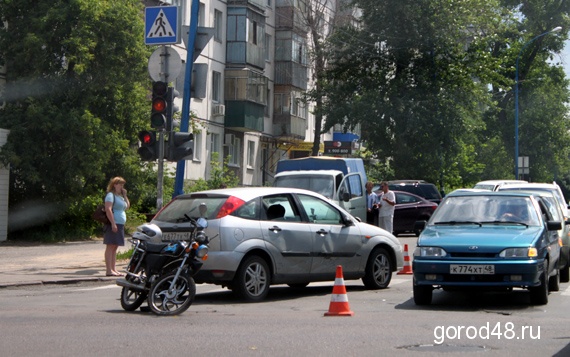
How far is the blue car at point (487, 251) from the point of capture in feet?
43.3

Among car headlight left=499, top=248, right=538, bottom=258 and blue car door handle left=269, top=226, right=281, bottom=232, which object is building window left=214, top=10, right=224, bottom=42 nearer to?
blue car door handle left=269, top=226, right=281, bottom=232

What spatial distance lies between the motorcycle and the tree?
54.2ft

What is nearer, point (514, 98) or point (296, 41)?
point (296, 41)

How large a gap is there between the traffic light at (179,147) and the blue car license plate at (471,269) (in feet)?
23.1

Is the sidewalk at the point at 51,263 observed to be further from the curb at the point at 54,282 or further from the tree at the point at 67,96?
the tree at the point at 67,96

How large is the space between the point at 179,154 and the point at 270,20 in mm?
35041

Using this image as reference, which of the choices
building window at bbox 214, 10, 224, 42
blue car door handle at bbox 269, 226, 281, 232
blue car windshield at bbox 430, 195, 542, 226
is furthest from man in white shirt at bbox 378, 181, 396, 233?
building window at bbox 214, 10, 224, 42

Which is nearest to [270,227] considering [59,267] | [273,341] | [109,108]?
[273,341]

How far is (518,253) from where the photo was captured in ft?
43.5

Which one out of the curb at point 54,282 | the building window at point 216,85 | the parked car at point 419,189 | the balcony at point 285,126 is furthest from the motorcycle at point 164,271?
the balcony at point 285,126

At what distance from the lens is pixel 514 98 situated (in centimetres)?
6881

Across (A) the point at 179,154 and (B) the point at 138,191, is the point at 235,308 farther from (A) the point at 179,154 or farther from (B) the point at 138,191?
(B) the point at 138,191

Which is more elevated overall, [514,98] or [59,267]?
[514,98]

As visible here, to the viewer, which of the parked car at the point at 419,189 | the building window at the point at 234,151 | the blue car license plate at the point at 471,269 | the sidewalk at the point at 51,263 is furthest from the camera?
the building window at the point at 234,151
